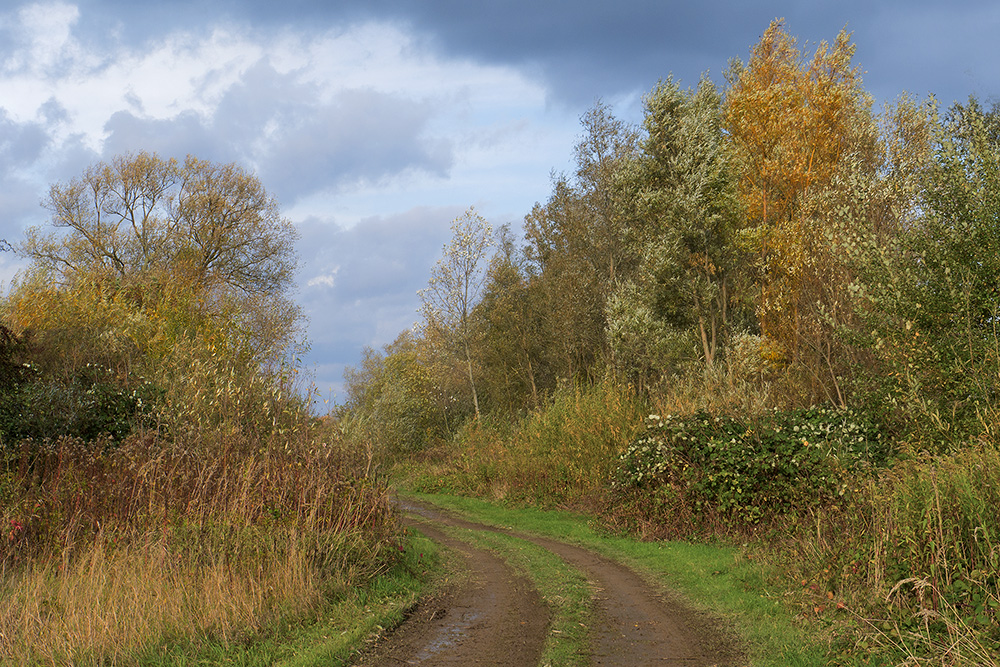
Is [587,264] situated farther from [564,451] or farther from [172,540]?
[172,540]

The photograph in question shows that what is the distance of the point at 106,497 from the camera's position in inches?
412

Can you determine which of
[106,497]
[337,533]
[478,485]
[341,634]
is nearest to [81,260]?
[478,485]

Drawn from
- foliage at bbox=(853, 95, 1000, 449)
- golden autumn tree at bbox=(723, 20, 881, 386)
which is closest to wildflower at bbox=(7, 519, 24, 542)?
foliage at bbox=(853, 95, 1000, 449)

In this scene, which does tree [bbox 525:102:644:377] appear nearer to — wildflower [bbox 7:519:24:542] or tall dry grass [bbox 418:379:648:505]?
tall dry grass [bbox 418:379:648:505]

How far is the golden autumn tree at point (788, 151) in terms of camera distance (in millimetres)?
19328

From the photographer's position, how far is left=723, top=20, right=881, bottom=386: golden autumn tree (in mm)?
19328

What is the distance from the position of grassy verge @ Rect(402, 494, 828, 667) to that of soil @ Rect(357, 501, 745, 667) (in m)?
0.26

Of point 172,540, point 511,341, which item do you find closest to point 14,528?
point 172,540

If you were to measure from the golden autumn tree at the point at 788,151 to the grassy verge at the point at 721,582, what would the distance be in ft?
25.1

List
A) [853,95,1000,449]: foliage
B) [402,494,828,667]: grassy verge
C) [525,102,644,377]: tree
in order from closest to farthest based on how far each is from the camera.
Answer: [402,494,828,667]: grassy verge, [853,95,1000,449]: foliage, [525,102,644,377]: tree

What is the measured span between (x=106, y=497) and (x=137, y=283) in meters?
13.9

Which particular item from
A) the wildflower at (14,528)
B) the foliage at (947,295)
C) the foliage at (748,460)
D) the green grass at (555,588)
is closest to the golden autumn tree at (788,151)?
the foliage at (748,460)

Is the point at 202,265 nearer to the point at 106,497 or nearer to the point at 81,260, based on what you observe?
the point at 81,260

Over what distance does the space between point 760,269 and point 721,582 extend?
1286cm
